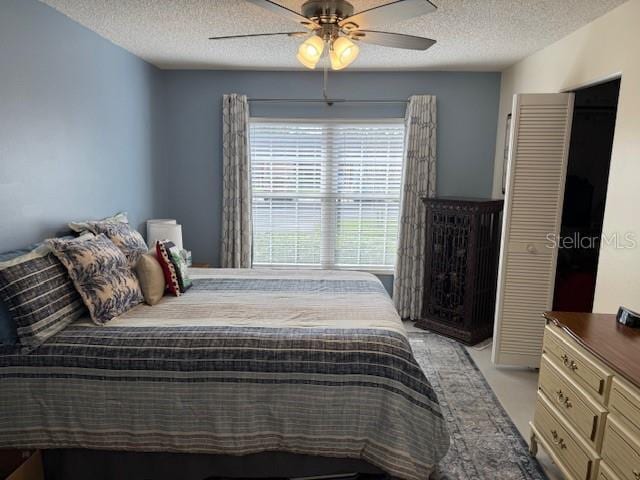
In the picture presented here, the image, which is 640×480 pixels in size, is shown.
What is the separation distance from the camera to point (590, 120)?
3271 mm

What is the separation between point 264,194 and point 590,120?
2.98 meters

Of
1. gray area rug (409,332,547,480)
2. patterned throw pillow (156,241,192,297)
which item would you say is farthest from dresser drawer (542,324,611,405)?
patterned throw pillow (156,241,192,297)

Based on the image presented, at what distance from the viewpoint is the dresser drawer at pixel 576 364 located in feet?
5.24

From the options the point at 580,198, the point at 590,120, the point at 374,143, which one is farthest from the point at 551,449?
the point at 374,143

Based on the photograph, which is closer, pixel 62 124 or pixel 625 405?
pixel 625 405

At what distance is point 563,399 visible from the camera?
1.89 m

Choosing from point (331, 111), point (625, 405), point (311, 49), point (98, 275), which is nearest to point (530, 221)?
point (625, 405)

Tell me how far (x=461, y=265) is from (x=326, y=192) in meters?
1.52

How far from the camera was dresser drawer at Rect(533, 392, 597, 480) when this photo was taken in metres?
1.68

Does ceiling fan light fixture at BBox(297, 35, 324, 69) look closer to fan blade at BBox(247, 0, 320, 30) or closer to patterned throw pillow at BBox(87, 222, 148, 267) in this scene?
fan blade at BBox(247, 0, 320, 30)

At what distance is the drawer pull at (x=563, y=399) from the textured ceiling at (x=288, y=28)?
82.9 inches

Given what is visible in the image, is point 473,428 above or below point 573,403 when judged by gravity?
below

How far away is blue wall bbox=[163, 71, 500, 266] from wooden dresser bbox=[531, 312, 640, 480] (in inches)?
94.8

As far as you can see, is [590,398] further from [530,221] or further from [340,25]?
[340,25]
